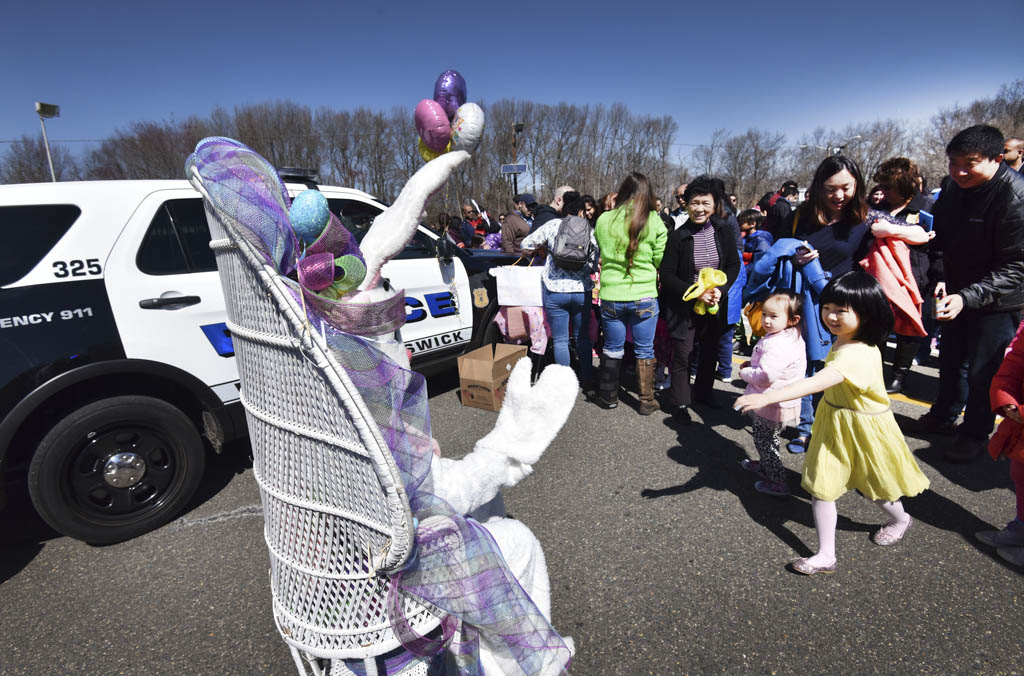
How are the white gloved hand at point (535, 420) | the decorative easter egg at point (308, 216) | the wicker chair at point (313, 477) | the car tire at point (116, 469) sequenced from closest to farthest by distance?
1. the wicker chair at point (313, 477)
2. the decorative easter egg at point (308, 216)
3. the white gloved hand at point (535, 420)
4. the car tire at point (116, 469)

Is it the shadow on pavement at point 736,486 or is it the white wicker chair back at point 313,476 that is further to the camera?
the shadow on pavement at point 736,486

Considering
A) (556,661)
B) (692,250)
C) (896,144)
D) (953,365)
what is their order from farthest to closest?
(896,144) → (692,250) → (953,365) → (556,661)

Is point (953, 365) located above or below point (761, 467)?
above

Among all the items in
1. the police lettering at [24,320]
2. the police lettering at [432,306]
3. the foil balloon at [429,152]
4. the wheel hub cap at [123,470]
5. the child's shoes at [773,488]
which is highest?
the foil balloon at [429,152]

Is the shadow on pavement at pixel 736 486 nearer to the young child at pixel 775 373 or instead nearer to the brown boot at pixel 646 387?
the young child at pixel 775 373

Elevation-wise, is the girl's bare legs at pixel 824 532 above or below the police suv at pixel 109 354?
below

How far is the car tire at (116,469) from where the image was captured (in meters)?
2.52

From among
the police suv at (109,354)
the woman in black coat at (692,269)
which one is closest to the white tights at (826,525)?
the woman in black coat at (692,269)

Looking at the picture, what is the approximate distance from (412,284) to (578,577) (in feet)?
9.00

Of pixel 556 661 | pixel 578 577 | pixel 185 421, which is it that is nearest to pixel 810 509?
pixel 578 577

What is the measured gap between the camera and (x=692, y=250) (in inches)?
151

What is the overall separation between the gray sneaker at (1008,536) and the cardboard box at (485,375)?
3.13 metres

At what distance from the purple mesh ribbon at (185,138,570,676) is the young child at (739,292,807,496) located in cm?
223

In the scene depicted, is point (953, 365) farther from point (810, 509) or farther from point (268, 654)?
point (268, 654)
